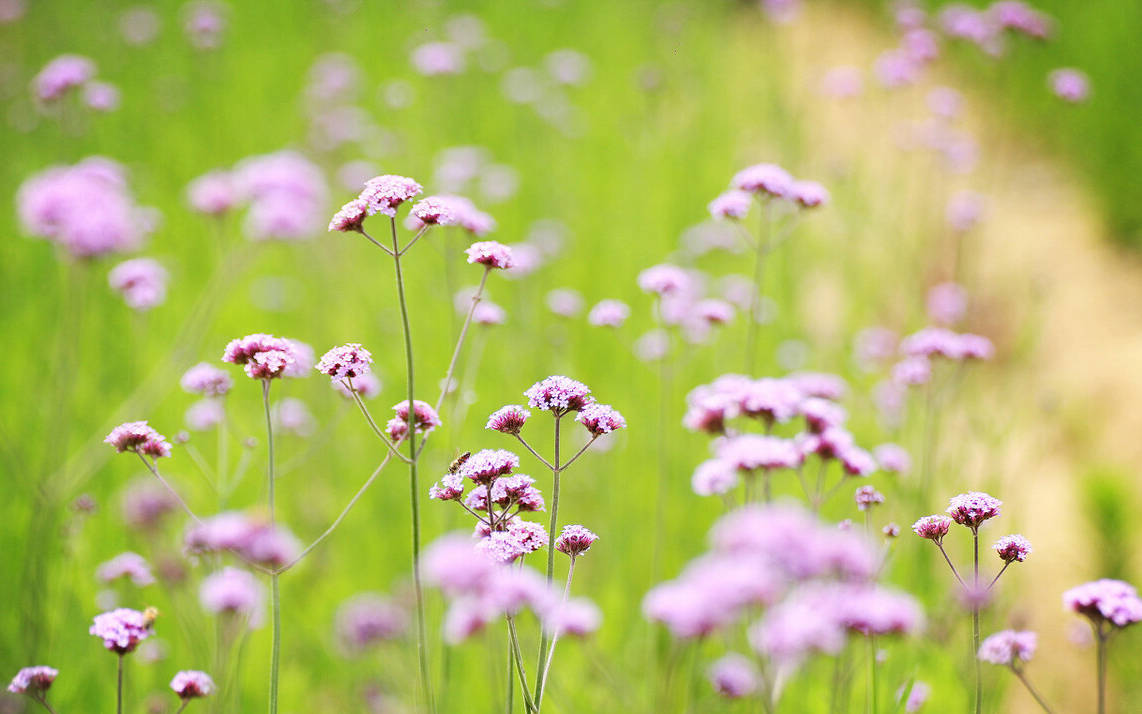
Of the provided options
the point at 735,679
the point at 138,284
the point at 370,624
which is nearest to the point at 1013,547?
the point at 735,679

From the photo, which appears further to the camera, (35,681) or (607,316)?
(607,316)

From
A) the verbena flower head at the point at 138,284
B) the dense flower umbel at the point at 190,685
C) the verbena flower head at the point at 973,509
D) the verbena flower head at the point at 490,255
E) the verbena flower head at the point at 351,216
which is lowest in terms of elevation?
the dense flower umbel at the point at 190,685

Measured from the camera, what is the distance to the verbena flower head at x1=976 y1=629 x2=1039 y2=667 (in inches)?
A: 46.0

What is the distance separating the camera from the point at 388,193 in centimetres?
115

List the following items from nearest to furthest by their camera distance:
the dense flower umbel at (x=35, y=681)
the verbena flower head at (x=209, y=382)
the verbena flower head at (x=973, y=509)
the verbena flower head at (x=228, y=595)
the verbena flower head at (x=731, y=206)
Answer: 1. the verbena flower head at (x=228, y=595)
2. the verbena flower head at (x=973, y=509)
3. the dense flower umbel at (x=35, y=681)
4. the verbena flower head at (x=209, y=382)
5. the verbena flower head at (x=731, y=206)

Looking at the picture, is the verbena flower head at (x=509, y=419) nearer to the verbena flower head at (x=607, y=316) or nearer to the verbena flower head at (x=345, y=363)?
the verbena flower head at (x=345, y=363)

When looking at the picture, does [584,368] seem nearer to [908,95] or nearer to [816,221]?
[816,221]

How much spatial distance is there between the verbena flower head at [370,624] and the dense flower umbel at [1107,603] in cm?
133

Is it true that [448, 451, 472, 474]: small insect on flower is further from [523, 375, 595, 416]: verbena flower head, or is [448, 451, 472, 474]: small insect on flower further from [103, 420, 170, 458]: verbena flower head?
[103, 420, 170, 458]: verbena flower head

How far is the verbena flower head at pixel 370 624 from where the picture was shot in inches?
69.9

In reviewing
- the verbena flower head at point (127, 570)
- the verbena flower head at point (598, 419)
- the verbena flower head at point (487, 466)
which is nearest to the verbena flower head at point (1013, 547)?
the verbena flower head at point (598, 419)

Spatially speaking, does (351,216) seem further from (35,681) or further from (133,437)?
(35,681)

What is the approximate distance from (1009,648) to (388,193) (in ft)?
3.81

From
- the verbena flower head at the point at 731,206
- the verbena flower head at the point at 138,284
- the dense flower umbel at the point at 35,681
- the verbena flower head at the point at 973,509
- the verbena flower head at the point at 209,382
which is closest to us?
the verbena flower head at the point at 973,509
